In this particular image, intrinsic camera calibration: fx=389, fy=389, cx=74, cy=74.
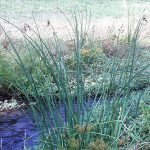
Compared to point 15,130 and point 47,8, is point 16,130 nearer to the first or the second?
point 15,130

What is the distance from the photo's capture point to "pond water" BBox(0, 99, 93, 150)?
15.5 ft

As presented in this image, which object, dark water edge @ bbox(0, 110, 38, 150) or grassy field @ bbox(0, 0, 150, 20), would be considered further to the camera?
grassy field @ bbox(0, 0, 150, 20)

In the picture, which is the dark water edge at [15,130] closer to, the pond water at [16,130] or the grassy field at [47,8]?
the pond water at [16,130]

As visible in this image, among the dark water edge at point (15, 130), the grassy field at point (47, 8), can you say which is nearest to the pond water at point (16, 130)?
the dark water edge at point (15, 130)

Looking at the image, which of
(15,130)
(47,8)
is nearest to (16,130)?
(15,130)

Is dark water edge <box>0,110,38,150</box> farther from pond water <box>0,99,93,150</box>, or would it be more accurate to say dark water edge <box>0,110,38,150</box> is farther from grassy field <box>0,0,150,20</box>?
grassy field <box>0,0,150,20</box>

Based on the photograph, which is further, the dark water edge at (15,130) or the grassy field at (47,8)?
the grassy field at (47,8)

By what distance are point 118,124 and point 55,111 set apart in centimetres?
53

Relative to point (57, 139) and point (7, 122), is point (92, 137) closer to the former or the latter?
point (57, 139)

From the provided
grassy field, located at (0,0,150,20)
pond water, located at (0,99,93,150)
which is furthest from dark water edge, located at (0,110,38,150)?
grassy field, located at (0,0,150,20)

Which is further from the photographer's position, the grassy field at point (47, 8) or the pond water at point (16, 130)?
the grassy field at point (47, 8)

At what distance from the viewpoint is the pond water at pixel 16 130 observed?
4.71 meters

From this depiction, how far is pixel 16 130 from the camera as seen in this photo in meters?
5.24

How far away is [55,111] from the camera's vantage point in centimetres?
305
